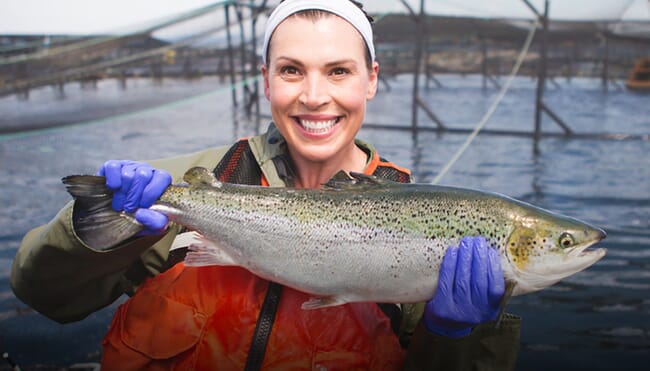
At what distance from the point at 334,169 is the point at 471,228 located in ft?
3.22

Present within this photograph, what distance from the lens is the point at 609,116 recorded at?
25594 millimetres

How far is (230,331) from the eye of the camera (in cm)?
296

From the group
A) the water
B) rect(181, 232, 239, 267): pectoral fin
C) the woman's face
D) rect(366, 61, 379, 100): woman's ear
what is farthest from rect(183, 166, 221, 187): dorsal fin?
the water

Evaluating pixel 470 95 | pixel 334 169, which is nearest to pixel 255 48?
pixel 334 169

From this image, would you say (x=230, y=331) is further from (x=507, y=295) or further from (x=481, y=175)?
(x=481, y=175)

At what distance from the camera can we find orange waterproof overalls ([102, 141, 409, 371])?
2.93 meters

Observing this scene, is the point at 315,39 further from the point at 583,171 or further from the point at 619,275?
the point at 583,171

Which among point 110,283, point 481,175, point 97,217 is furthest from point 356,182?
point 481,175

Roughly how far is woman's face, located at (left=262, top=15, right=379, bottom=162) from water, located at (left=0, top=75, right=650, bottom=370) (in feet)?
Result: 10.6

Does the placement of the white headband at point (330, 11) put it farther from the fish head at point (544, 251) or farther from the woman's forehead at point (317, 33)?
the fish head at point (544, 251)

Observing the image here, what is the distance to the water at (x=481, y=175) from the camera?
525 cm

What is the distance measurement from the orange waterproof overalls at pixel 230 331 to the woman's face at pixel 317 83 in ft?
2.81

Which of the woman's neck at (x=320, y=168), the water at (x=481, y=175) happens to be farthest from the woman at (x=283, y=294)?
the water at (x=481, y=175)

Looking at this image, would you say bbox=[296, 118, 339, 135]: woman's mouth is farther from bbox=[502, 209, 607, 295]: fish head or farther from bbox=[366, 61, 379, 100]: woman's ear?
bbox=[502, 209, 607, 295]: fish head
